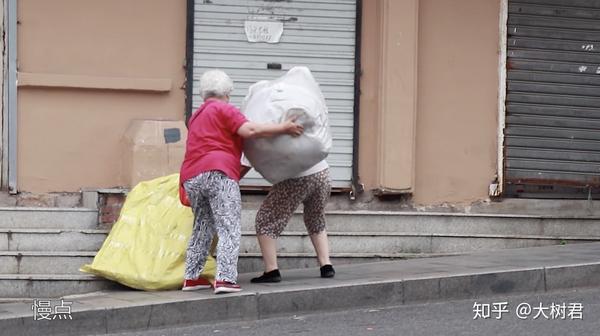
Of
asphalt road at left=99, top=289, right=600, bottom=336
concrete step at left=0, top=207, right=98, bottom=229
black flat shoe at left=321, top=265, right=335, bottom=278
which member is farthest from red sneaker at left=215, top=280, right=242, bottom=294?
concrete step at left=0, top=207, right=98, bottom=229

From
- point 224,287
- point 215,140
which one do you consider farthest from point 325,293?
point 215,140

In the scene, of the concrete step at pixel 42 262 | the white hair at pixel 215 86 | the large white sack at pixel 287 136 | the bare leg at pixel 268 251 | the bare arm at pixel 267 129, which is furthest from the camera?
the concrete step at pixel 42 262

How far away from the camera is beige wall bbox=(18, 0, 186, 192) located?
34.1ft

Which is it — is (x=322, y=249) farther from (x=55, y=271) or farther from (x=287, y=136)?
(x=55, y=271)

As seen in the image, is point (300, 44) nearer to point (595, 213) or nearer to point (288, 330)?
point (595, 213)

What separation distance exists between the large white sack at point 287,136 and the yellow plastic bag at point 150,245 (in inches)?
34.3

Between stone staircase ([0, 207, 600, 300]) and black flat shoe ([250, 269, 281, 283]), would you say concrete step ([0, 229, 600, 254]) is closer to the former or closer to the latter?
stone staircase ([0, 207, 600, 300])

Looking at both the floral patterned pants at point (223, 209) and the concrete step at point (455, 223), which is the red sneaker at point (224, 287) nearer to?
the floral patterned pants at point (223, 209)

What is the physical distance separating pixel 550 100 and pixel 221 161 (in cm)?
468

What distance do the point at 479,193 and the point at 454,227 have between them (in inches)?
34.6

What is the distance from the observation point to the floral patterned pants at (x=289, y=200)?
8289 millimetres

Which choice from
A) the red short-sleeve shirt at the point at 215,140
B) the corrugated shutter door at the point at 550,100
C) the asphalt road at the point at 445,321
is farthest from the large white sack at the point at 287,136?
the corrugated shutter door at the point at 550,100

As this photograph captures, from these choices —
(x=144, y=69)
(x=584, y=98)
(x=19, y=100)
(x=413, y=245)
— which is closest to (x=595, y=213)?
(x=584, y=98)

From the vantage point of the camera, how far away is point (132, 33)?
34.8 ft
